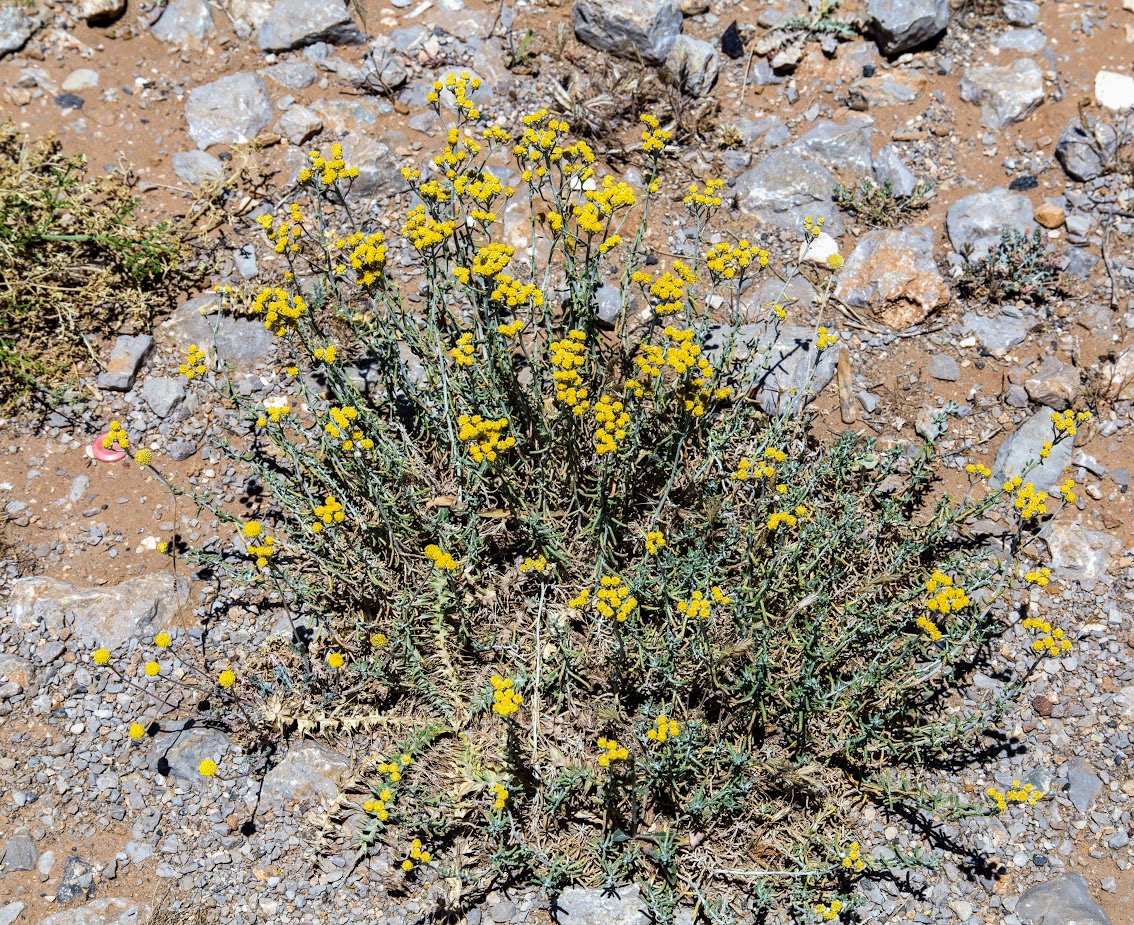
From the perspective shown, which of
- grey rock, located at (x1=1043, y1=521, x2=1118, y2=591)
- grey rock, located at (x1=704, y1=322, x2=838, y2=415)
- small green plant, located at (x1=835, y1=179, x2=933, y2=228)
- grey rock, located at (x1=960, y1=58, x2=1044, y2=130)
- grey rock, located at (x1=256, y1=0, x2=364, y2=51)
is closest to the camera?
grey rock, located at (x1=1043, y1=521, x2=1118, y2=591)

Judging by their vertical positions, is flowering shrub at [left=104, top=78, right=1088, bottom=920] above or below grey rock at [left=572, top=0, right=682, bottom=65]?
below

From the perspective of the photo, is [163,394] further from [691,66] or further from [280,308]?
[691,66]

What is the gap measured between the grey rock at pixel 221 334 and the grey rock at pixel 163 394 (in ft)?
0.85

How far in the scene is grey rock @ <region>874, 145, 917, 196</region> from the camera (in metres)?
6.13

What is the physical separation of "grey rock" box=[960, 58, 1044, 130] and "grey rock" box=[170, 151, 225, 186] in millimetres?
5252

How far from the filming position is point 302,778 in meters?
4.36

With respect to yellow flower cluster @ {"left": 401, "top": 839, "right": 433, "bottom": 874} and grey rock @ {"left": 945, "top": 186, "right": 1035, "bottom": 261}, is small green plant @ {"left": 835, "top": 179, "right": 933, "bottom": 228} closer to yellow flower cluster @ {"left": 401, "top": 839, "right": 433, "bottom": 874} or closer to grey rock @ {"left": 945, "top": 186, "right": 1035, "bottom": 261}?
grey rock @ {"left": 945, "top": 186, "right": 1035, "bottom": 261}

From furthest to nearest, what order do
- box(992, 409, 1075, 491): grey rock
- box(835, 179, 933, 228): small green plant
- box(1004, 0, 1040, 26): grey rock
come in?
box(1004, 0, 1040, 26): grey rock, box(835, 179, 933, 228): small green plant, box(992, 409, 1075, 491): grey rock

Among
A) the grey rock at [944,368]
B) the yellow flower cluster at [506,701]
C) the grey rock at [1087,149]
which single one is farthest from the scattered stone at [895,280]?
the yellow flower cluster at [506,701]

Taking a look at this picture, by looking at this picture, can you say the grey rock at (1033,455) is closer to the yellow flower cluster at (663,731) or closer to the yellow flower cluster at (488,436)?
the yellow flower cluster at (663,731)

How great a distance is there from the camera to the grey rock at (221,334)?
560 centimetres

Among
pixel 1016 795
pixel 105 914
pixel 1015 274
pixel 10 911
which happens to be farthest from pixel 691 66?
pixel 10 911

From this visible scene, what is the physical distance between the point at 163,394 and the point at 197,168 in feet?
5.98

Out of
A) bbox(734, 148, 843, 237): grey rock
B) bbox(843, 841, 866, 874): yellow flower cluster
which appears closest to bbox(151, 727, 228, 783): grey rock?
bbox(843, 841, 866, 874): yellow flower cluster
